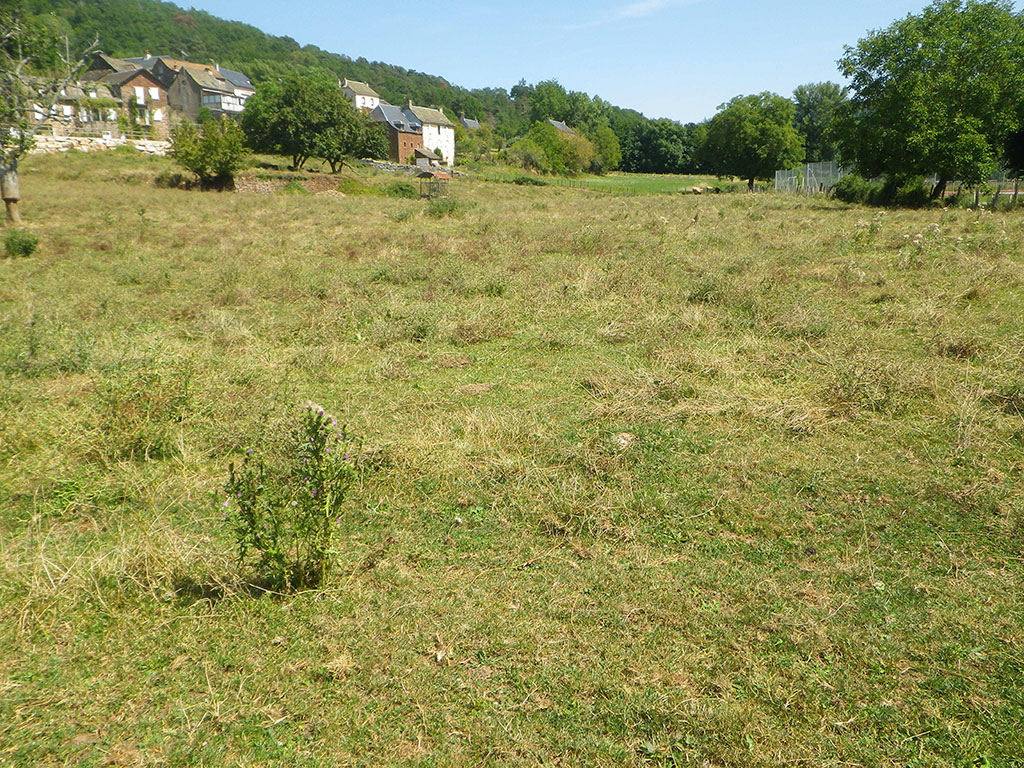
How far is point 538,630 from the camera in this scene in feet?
12.1

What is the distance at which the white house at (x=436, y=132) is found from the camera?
78375 mm

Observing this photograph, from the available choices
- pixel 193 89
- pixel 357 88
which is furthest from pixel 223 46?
pixel 193 89

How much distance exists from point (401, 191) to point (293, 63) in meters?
126

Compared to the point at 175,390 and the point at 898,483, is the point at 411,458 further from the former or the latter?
the point at 898,483

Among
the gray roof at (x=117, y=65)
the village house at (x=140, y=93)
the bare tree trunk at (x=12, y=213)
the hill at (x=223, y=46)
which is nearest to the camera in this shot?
the bare tree trunk at (x=12, y=213)

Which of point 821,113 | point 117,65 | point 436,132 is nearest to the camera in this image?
point 117,65

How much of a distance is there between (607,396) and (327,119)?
4623 cm

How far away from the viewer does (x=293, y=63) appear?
142375 mm

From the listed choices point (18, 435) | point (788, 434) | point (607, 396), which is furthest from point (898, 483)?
point (18, 435)

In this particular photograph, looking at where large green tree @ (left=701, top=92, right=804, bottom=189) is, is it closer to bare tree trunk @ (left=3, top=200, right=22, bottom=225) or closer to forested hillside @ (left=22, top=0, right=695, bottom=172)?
forested hillside @ (left=22, top=0, right=695, bottom=172)

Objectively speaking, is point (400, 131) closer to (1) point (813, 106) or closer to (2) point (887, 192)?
(2) point (887, 192)

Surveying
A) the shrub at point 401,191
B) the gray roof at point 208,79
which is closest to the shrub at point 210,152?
the shrub at point 401,191

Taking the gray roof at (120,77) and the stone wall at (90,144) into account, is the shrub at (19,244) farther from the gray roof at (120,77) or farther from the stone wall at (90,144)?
the gray roof at (120,77)

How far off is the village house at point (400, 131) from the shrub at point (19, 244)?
188ft
